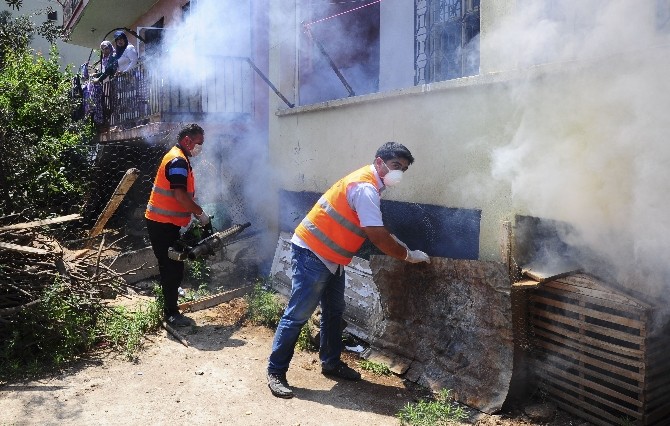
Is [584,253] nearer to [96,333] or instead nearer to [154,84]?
[96,333]

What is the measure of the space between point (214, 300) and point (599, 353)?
431 cm

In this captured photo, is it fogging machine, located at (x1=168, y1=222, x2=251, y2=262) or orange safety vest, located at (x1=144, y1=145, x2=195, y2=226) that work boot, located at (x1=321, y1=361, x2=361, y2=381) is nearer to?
fogging machine, located at (x1=168, y1=222, x2=251, y2=262)

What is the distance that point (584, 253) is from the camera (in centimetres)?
372

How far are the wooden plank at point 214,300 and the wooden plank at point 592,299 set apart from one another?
390 cm

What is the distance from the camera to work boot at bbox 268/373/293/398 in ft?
13.0

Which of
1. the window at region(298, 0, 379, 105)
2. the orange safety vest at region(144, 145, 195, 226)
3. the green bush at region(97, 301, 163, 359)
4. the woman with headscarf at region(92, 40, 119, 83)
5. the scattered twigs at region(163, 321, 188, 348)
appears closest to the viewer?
the green bush at region(97, 301, 163, 359)

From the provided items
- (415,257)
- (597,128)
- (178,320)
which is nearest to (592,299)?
(597,128)

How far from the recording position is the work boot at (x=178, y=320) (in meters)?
5.48

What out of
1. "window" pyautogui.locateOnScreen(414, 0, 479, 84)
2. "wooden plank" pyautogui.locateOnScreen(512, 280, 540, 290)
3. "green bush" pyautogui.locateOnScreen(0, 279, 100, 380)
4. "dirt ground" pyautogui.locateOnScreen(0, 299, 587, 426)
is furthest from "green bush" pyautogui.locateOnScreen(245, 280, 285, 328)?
"window" pyautogui.locateOnScreen(414, 0, 479, 84)

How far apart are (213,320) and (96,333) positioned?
1.29 metres

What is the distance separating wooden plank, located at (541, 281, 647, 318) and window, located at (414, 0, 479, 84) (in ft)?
9.18

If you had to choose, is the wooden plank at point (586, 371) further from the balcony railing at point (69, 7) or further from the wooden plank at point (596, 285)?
the balcony railing at point (69, 7)

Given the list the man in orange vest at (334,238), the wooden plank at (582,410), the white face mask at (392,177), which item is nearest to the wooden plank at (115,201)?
the man in orange vest at (334,238)

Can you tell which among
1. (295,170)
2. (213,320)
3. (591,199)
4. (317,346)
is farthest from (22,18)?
(591,199)
